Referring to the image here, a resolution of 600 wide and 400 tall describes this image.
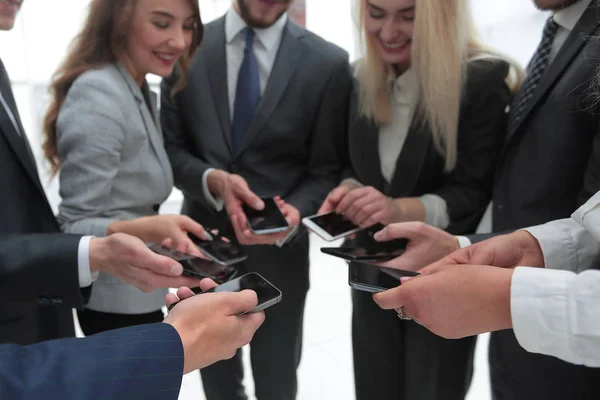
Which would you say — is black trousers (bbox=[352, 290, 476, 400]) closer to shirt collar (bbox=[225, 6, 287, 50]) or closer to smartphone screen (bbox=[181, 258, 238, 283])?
smartphone screen (bbox=[181, 258, 238, 283])

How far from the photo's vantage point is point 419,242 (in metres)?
1.26

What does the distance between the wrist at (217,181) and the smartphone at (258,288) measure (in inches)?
22.3

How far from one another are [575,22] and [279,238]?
1.01m

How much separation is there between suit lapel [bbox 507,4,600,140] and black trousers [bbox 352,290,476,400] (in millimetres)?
664

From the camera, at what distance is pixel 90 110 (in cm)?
129

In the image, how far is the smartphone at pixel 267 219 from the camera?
149 cm

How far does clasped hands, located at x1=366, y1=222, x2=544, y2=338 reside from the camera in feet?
2.64

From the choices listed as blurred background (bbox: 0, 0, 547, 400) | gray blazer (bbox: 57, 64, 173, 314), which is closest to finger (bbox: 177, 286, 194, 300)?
gray blazer (bbox: 57, 64, 173, 314)

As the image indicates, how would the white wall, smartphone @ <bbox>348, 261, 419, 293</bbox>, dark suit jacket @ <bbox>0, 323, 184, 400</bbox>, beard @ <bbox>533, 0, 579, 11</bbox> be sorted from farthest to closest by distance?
the white wall → beard @ <bbox>533, 0, 579, 11</bbox> → smartphone @ <bbox>348, 261, 419, 293</bbox> → dark suit jacket @ <bbox>0, 323, 184, 400</bbox>

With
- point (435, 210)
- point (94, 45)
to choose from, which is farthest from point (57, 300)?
point (435, 210)

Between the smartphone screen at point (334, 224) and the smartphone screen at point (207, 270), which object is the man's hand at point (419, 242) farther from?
the smartphone screen at point (207, 270)

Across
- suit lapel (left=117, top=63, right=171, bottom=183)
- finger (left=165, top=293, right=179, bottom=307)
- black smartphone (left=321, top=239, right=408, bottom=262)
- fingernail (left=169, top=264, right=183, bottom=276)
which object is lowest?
black smartphone (left=321, top=239, right=408, bottom=262)

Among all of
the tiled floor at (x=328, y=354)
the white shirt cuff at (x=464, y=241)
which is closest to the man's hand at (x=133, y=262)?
the white shirt cuff at (x=464, y=241)

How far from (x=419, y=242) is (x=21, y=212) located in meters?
1.01
